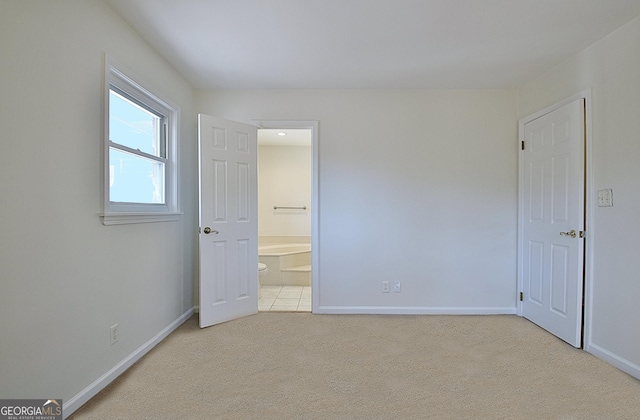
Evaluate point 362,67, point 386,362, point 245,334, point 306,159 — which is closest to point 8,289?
point 245,334

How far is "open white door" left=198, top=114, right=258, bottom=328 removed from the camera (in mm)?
2809

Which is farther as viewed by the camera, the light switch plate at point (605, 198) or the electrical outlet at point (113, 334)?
the light switch plate at point (605, 198)

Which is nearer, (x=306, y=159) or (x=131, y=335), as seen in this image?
(x=131, y=335)

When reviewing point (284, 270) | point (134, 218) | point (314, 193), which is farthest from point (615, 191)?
point (284, 270)

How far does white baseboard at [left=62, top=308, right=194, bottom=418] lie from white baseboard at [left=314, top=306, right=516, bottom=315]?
1.44 meters

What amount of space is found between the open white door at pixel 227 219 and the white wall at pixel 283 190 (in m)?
2.57

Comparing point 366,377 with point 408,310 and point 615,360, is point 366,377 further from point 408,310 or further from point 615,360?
point 615,360

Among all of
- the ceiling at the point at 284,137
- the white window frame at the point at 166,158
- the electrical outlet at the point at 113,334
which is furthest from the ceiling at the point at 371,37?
the electrical outlet at the point at 113,334

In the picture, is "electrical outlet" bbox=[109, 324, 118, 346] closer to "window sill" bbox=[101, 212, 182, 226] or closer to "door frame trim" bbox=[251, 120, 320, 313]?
"window sill" bbox=[101, 212, 182, 226]

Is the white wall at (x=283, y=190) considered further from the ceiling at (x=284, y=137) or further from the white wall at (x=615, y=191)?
the white wall at (x=615, y=191)

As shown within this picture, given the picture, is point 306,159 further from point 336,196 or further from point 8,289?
point 8,289

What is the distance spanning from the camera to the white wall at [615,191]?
201 cm

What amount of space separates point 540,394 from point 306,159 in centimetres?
474

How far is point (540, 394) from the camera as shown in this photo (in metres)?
A: 1.81
